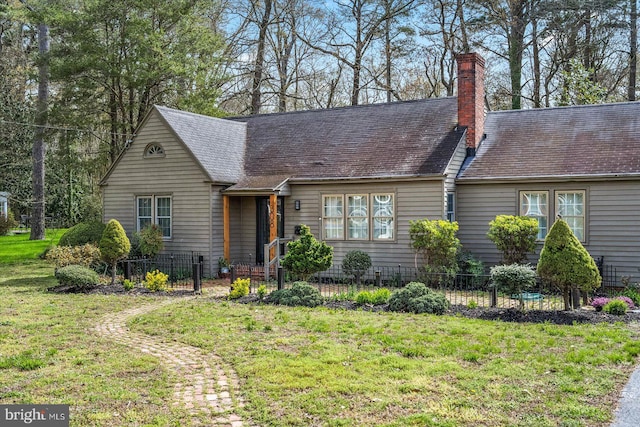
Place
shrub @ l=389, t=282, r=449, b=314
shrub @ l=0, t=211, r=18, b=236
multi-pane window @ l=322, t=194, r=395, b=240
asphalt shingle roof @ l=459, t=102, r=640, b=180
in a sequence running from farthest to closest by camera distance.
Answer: shrub @ l=0, t=211, r=18, b=236, multi-pane window @ l=322, t=194, r=395, b=240, asphalt shingle roof @ l=459, t=102, r=640, b=180, shrub @ l=389, t=282, r=449, b=314

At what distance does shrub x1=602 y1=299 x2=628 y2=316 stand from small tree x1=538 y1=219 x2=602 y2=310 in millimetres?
556

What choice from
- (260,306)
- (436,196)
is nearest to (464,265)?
Result: (436,196)

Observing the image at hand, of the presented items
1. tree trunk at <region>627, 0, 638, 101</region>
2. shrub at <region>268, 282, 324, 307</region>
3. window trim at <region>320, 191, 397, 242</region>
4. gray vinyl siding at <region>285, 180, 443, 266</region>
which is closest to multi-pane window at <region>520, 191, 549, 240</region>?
gray vinyl siding at <region>285, 180, 443, 266</region>

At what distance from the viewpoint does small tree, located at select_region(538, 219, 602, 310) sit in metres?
11.2

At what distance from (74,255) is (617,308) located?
46.7 ft

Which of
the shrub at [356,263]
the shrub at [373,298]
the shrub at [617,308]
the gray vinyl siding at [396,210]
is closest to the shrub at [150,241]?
the gray vinyl siding at [396,210]

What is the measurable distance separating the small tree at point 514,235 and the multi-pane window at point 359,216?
3064 mm

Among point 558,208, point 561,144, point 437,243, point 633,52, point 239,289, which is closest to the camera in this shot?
point 239,289

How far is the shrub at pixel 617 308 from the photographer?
11.5 m

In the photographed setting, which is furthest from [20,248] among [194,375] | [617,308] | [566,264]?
[617,308]

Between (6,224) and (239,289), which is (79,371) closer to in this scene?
(239,289)

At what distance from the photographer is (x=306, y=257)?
1406 centimetres

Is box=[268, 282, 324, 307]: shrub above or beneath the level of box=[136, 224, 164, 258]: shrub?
beneath

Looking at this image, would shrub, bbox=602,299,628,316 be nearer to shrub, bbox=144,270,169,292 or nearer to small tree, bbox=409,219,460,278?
small tree, bbox=409,219,460,278
